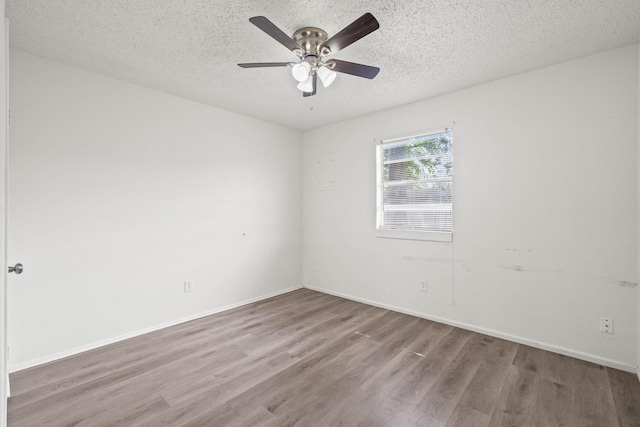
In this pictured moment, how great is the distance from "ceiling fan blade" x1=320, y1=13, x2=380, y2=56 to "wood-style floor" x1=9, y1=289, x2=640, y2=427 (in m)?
2.32

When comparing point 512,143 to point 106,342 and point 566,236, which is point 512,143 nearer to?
point 566,236

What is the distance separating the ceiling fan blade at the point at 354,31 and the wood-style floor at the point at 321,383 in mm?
2316

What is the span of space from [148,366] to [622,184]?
4.05 m

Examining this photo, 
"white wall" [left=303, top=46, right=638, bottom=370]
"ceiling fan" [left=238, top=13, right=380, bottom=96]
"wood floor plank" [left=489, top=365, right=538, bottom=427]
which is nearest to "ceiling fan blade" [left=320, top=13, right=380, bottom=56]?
"ceiling fan" [left=238, top=13, right=380, bottom=96]

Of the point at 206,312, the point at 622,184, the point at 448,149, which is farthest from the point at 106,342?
the point at 622,184

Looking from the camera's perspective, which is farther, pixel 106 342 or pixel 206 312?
pixel 206 312

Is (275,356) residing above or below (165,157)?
below

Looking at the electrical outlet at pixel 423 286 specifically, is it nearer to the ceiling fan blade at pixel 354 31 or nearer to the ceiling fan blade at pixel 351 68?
the ceiling fan blade at pixel 351 68

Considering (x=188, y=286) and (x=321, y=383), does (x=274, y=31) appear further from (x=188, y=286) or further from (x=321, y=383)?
(x=188, y=286)

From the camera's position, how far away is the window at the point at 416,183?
3.28 meters

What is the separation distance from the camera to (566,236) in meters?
2.53

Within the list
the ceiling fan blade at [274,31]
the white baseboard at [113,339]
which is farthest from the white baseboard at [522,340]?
the ceiling fan blade at [274,31]

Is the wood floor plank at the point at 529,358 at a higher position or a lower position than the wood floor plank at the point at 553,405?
higher

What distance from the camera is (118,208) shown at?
2.83 meters
